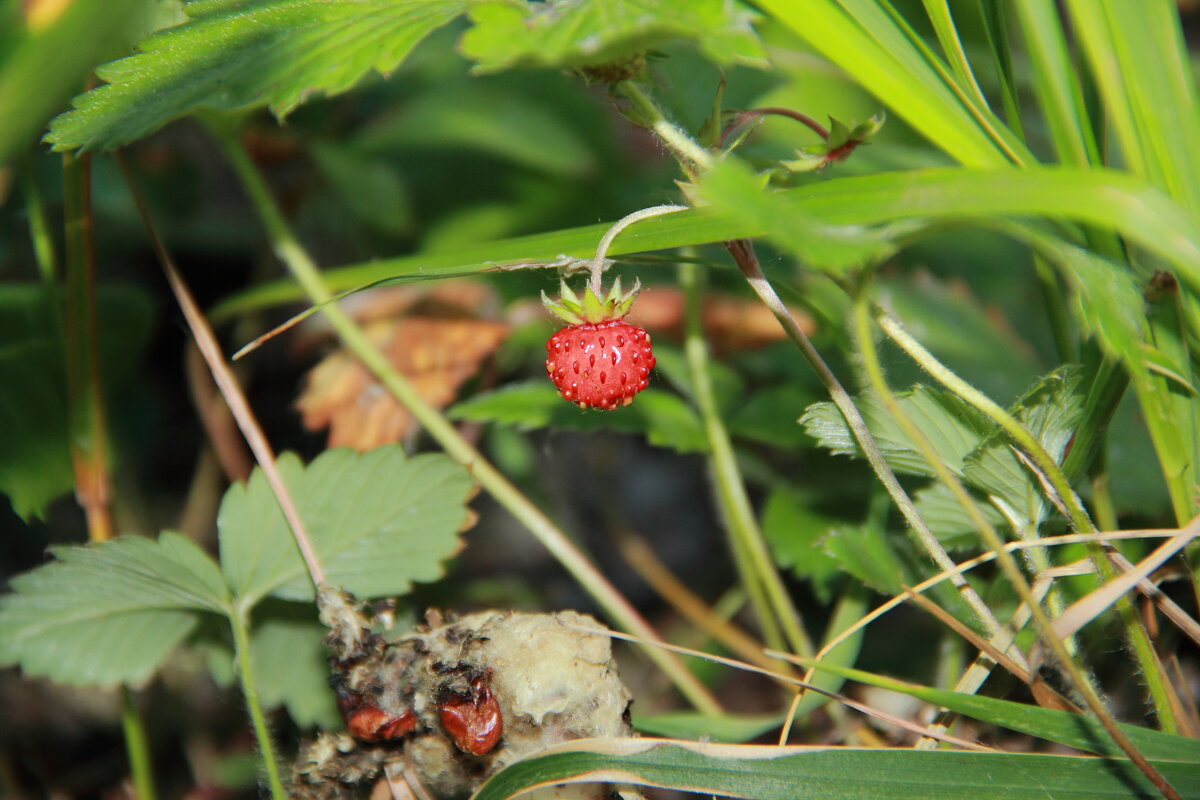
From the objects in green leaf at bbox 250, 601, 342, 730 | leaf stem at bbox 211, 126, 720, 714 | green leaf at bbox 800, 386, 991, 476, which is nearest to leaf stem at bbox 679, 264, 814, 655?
leaf stem at bbox 211, 126, 720, 714

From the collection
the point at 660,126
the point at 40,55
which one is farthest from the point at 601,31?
the point at 40,55

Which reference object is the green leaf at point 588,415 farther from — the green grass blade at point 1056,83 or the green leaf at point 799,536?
the green grass blade at point 1056,83

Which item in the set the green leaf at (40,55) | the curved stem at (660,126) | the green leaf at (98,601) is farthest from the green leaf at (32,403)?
the curved stem at (660,126)

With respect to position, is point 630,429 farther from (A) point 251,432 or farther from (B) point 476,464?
(A) point 251,432

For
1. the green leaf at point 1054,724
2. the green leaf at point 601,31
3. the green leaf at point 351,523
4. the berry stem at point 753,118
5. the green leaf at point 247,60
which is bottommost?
the green leaf at point 1054,724

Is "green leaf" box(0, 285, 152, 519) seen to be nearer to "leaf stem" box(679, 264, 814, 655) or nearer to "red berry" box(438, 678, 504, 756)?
"red berry" box(438, 678, 504, 756)
